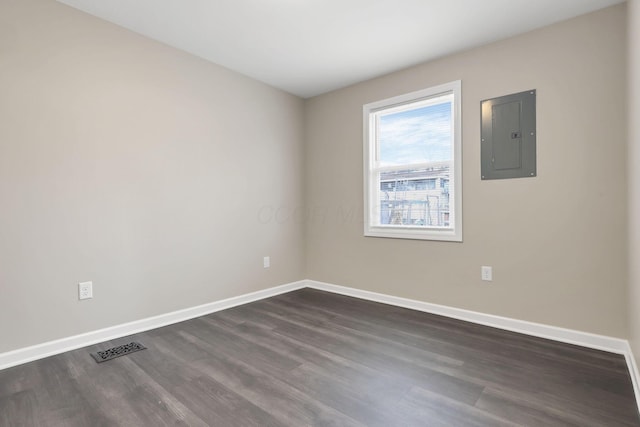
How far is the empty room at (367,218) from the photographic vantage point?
1.75 meters

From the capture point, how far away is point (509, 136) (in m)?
2.59

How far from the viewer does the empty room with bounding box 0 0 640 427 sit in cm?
175

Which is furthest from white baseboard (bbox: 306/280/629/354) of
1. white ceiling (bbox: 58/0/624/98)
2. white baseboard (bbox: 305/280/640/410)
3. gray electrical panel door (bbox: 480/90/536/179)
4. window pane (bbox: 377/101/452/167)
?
white ceiling (bbox: 58/0/624/98)

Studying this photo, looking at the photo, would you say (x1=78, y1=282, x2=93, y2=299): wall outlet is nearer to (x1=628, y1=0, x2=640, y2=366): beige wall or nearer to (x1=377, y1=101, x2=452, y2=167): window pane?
(x1=377, y1=101, x2=452, y2=167): window pane

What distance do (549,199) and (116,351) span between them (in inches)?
134

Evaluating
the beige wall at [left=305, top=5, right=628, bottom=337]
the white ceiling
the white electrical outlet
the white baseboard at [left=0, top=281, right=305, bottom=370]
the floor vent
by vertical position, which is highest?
the white ceiling

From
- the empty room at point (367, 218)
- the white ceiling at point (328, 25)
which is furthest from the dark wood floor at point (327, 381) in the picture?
the white ceiling at point (328, 25)

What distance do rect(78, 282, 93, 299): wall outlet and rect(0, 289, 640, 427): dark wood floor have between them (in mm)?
380

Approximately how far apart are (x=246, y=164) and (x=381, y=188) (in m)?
1.52

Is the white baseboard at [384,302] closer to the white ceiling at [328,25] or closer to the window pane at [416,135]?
the window pane at [416,135]

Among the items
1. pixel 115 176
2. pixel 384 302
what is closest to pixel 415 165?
pixel 384 302

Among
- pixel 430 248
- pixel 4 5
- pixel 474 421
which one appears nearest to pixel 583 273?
pixel 430 248

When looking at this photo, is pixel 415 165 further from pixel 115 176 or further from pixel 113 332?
pixel 113 332

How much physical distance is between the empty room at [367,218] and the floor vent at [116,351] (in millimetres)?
27
